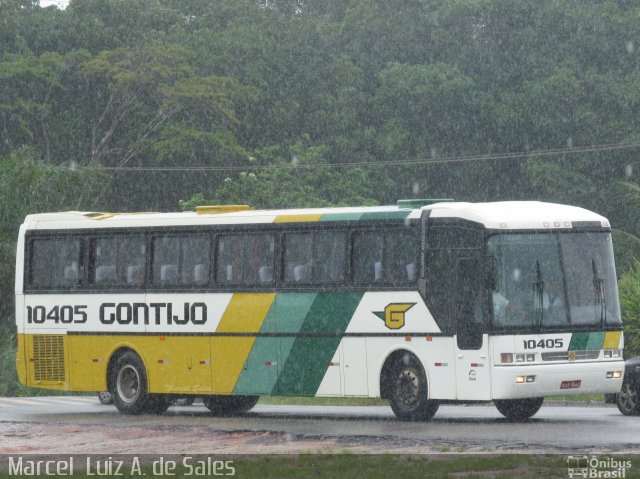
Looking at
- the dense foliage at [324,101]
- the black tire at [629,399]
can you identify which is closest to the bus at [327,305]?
the black tire at [629,399]

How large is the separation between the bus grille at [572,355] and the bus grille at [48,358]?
861 cm

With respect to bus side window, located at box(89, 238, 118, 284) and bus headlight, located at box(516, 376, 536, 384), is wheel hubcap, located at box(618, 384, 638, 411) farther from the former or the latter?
bus side window, located at box(89, 238, 118, 284)

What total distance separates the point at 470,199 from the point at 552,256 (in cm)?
4388

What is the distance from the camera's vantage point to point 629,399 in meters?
21.3

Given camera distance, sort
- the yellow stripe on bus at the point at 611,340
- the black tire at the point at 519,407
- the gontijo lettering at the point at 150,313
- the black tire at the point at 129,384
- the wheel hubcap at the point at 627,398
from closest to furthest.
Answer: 1. the yellow stripe on bus at the point at 611,340
2. the black tire at the point at 519,407
3. the wheel hubcap at the point at 627,398
4. the gontijo lettering at the point at 150,313
5. the black tire at the point at 129,384

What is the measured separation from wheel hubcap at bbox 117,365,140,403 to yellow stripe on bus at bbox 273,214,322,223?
3648mm

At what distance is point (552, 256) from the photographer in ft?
65.6

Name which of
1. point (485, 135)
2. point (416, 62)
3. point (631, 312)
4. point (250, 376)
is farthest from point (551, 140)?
point (250, 376)

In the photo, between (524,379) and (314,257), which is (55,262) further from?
(524,379)

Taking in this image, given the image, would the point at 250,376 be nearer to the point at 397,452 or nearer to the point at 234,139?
the point at 397,452

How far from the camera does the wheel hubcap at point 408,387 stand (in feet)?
65.9

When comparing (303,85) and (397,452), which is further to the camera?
(303,85)

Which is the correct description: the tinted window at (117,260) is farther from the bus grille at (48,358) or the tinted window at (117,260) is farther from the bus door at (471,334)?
the bus door at (471,334)

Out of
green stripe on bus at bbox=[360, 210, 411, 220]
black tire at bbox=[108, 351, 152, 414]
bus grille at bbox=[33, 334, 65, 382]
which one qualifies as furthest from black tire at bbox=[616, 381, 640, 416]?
bus grille at bbox=[33, 334, 65, 382]
